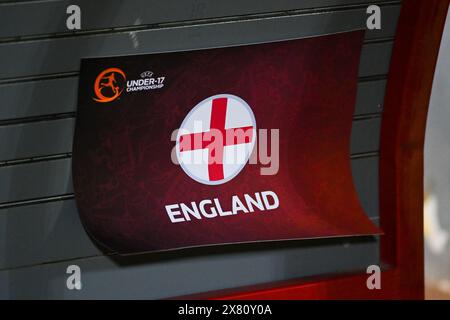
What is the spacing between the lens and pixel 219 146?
407 centimetres

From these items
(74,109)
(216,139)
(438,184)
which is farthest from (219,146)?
(438,184)

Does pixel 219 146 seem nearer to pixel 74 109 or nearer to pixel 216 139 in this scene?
pixel 216 139

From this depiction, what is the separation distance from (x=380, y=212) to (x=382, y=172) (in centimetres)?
20

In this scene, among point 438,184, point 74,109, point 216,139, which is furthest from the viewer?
point 438,184

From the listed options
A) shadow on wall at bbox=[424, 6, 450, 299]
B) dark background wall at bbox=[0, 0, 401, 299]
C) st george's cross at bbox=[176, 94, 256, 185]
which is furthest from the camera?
shadow on wall at bbox=[424, 6, 450, 299]

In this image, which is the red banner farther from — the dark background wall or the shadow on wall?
the shadow on wall

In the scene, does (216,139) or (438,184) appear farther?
(438,184)

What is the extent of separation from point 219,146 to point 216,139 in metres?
0.04

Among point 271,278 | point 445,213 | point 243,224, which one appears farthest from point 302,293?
point 445,213

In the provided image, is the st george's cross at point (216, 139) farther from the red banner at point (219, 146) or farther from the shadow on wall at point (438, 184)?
the shadow on wall at point (438, 184)

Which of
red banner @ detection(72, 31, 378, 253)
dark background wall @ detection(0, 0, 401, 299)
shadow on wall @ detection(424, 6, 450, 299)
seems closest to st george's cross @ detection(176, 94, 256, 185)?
red banner @ detection(72, 31, 378, 253)

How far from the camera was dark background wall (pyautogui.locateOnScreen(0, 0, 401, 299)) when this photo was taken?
3.70 m

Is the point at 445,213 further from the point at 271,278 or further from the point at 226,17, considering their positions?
the point at 226,17

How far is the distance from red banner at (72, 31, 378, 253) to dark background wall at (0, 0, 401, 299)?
0.08 m
